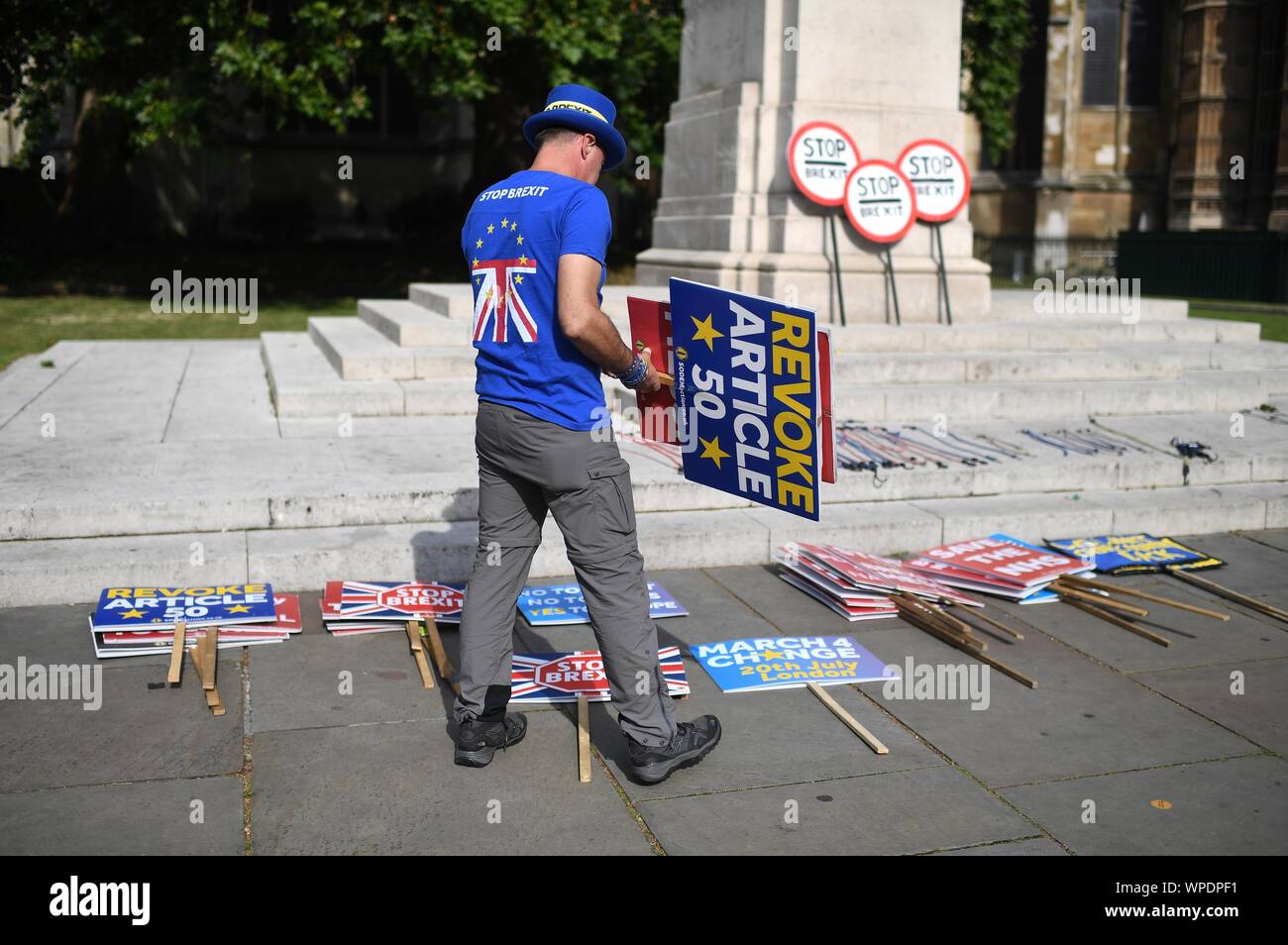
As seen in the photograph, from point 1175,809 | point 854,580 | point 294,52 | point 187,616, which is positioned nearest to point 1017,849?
point 1175,809

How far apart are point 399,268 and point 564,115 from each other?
70.6ft

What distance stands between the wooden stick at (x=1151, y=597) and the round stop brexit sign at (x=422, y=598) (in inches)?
122

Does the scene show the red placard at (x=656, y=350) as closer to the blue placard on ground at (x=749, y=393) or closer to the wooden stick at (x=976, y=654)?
the blue placard on ground at (x=749, y=393)

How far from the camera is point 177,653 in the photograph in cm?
511

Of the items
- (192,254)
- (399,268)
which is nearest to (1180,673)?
(399,268)

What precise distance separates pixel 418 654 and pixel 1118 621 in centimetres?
316

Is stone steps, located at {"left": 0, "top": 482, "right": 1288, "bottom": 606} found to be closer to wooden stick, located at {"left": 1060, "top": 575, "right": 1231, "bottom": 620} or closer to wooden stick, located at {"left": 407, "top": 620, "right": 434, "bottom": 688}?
wooden stick, located at {"left": 407, "top": 620, "right": 434, "bottom": 688}

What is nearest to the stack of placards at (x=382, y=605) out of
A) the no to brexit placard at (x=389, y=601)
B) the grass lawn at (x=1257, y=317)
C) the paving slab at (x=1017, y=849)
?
the no to brexit placard at (x=389, y=601)

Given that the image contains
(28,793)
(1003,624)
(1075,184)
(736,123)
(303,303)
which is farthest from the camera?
(1075,184)

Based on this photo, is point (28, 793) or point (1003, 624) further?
point (1003, 624)

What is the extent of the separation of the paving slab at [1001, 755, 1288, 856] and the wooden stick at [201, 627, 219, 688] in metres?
2.96

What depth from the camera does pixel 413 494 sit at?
6.84 metres

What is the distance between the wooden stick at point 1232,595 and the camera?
6.03 m

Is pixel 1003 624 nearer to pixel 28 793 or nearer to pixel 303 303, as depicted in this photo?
pixel 28 793
